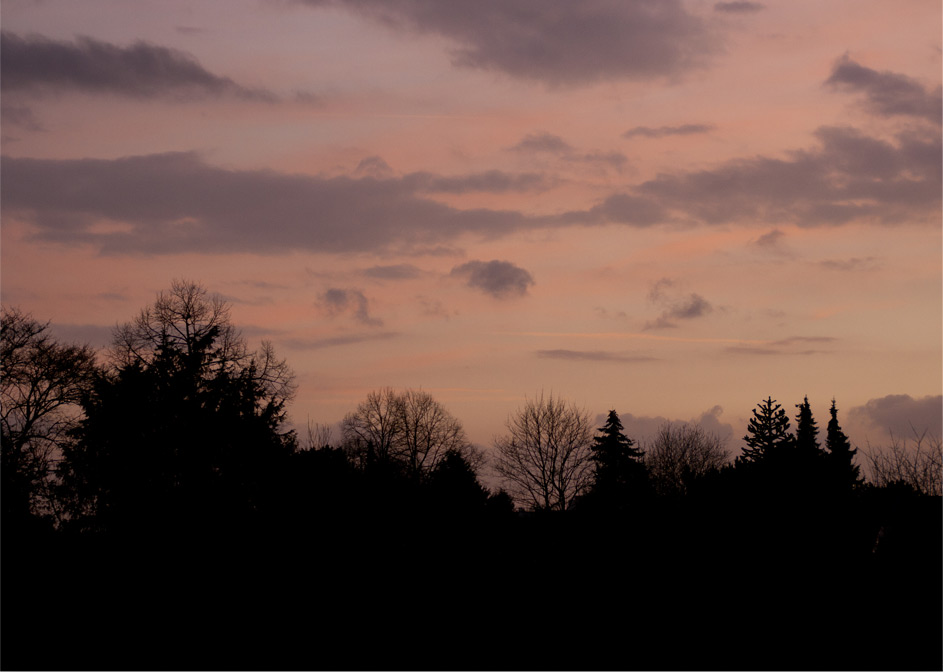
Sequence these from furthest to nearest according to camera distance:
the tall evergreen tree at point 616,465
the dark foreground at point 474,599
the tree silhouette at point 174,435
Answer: the tall evergreen tree at point 616,465 → the tree silhouette at point 174,435 → the dark foreground at point 474,599

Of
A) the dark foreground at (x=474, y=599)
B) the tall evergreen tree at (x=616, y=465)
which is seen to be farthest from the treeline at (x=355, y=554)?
the tall evergreen tree at (x=616, y=465)

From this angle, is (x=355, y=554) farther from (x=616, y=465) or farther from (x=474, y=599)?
(x=616, y=465)

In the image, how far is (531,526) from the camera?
179ft

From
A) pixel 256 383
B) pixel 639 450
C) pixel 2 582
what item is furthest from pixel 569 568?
pixel 639 450

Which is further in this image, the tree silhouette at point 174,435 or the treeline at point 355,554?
the tree silhouette at point 174,435

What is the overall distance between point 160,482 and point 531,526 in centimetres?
2456

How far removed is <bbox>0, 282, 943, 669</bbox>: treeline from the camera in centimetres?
2286

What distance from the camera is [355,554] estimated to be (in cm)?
3225

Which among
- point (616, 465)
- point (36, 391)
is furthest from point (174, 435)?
point (616, 465)

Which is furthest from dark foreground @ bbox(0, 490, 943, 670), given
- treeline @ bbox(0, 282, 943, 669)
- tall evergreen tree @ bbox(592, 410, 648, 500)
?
tall evergreen tree @ bbox(592, 410, 648, 500)

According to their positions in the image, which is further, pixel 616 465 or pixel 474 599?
pixel 616 465

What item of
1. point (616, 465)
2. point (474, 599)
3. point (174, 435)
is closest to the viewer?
point (474, 599)

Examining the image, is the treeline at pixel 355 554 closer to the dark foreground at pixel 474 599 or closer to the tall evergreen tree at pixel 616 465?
the dark foreground at pixel 474 599

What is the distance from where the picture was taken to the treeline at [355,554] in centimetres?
2286
